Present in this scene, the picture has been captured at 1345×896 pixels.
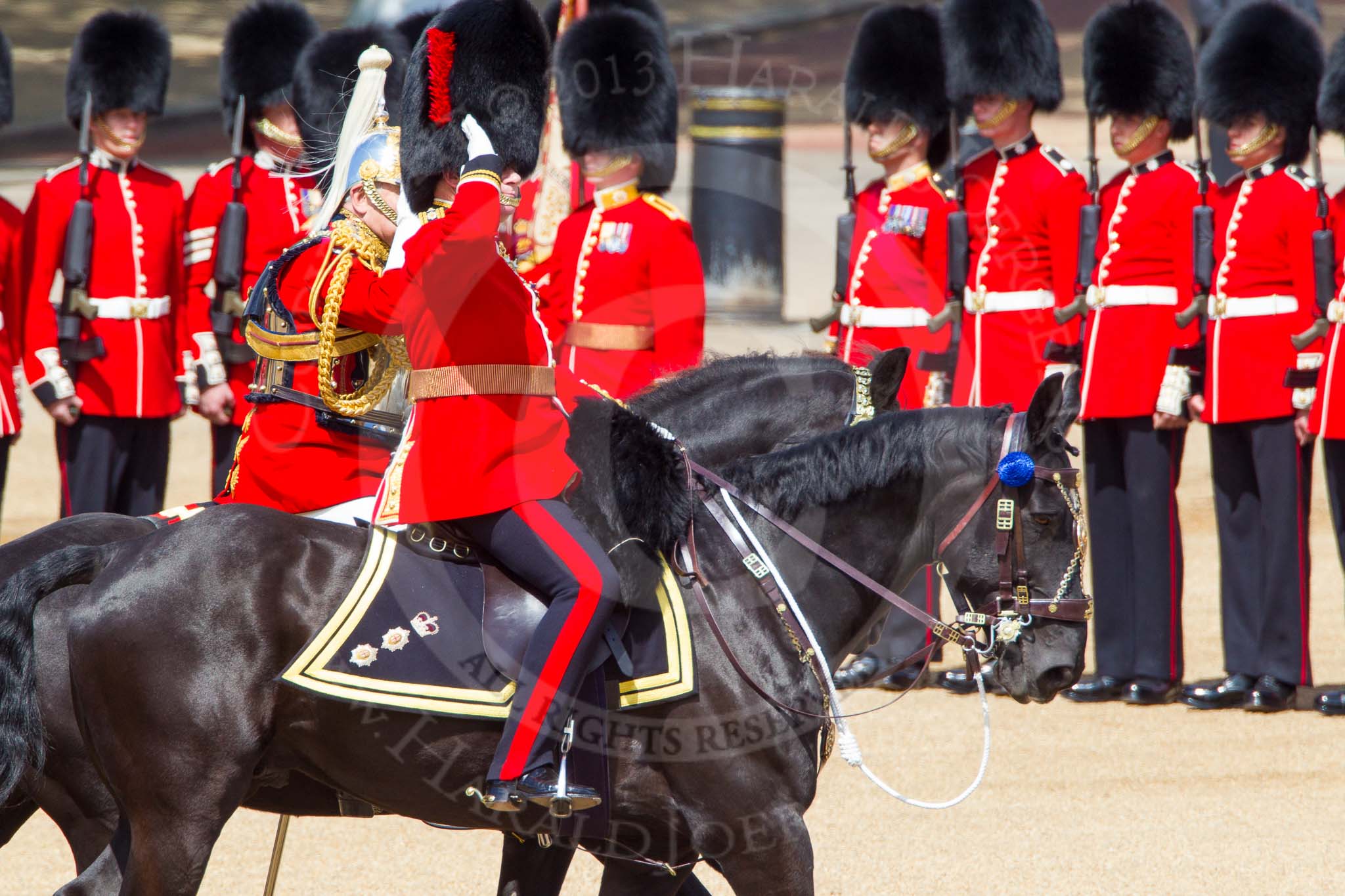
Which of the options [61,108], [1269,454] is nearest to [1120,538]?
[1269,454]

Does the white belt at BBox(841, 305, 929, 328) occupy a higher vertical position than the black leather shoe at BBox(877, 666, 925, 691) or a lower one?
higher

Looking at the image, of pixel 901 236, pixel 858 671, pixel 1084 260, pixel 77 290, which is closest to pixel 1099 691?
pixel 858 671

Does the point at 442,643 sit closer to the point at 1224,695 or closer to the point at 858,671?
the point at 858,671

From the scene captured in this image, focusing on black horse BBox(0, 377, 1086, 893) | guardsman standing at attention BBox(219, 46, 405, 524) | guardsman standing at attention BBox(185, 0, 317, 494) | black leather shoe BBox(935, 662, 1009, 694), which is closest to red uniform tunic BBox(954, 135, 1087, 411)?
black leather shoe BBox(935, 662, 1009, 694)

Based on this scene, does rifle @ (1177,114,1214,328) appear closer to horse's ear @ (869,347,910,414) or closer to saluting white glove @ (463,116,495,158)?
horse's ear @ (869,347,910,414)

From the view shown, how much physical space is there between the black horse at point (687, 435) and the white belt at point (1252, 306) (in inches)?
93.6

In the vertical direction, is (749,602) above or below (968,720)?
above

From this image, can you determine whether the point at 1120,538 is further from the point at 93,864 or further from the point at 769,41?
the point at 769,41

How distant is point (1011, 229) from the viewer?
19.3ft

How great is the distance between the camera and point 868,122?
6281 mm

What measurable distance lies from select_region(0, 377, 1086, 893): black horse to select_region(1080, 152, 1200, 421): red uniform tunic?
2.55 meters

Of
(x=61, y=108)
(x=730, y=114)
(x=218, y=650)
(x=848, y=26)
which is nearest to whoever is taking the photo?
(x=218, y=650)

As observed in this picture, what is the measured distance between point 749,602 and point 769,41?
18.3m

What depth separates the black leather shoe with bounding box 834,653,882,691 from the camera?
221 inches
